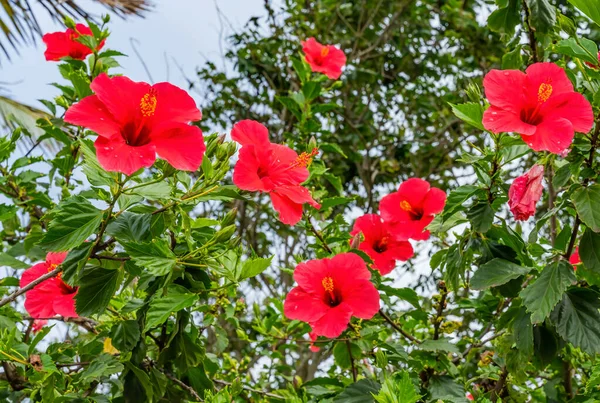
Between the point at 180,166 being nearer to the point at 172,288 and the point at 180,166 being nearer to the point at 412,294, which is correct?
the point at 172,288

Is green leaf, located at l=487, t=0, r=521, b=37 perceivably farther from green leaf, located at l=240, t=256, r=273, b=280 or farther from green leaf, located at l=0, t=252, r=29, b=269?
green leaf, located at l=0, t=252, r=29, b=269

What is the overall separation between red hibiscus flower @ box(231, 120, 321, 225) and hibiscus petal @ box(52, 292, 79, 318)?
55cm

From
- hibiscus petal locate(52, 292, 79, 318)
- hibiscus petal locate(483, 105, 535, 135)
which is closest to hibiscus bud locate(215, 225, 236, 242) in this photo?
hibiscus petal locate(52, 292, 79, 318)

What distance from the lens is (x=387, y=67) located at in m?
4.38

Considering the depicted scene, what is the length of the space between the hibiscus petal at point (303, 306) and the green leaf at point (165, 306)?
1.22 feet

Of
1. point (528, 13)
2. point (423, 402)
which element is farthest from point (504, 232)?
point (528, 13)

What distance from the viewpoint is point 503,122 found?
3.82 ft

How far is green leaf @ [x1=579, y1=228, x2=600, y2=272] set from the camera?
121 centimetres

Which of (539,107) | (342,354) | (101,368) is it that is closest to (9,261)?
(101,368)

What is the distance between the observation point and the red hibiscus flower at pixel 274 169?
1.10 m

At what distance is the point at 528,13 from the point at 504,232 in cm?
59

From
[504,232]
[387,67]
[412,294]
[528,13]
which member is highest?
[387,67]

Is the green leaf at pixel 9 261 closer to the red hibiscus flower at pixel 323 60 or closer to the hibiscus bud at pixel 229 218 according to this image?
the hibiscus bud at pixel 229 218

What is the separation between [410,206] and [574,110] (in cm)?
61
